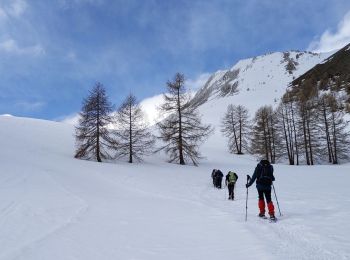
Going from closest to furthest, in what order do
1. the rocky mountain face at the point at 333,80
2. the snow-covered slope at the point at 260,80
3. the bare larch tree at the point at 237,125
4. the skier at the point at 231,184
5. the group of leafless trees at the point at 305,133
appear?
1. the skier at the point at 231,184
2. the group of leafless trees at the point at 305,133
3. the bare larch tree at the point at 237,125
4. the rocky mountain face at the point at 333,80
5. the snow-covered slope at the point at 260,80

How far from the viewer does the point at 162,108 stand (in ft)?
111

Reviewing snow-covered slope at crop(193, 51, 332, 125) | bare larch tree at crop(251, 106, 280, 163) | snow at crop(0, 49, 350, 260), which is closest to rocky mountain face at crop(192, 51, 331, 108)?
snow-covered slope at crop(193, 51, 332, 125)

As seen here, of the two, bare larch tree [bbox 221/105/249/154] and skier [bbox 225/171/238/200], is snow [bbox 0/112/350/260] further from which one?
bare larch tree [bbox 221/105/249/154]

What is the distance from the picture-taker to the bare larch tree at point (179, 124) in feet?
109

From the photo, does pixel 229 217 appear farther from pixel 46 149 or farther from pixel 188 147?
pixel 46 149

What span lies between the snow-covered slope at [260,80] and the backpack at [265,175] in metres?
60.1

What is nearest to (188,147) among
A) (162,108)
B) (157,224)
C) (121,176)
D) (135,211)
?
(162,108)

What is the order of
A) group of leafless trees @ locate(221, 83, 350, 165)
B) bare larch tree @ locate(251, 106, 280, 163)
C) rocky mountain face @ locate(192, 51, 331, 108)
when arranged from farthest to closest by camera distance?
rocky mountain face @ locate(192, 51, 331, 108) → bare larch tree @ locate(251, 106, 280, 163) → group of leafless trees @ locate(221, 83, 350, 165)

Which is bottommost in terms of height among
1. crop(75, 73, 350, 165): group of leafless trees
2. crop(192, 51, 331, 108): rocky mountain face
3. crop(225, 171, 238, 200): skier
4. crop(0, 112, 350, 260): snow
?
crop(0, 112, 350, 260): snow

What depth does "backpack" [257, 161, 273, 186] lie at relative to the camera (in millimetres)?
10555

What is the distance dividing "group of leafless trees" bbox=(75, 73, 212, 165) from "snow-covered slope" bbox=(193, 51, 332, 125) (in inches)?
1477

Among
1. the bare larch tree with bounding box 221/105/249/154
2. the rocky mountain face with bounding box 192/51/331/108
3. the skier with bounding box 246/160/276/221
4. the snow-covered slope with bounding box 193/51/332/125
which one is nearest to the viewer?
the skier with bounding box 246/160/276/221

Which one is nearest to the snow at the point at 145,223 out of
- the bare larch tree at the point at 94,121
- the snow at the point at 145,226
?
the snow at the point at 145,226

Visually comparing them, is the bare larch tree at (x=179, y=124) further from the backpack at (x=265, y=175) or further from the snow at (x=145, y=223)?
the backpack at (x=265, y=175)
